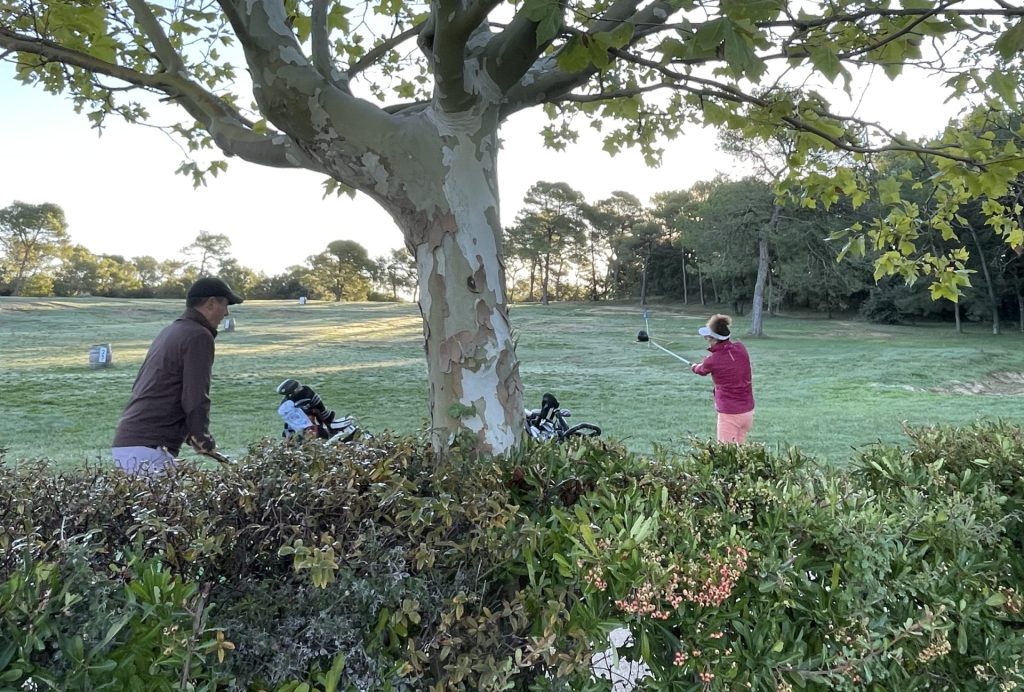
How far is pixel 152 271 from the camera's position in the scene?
7069cm

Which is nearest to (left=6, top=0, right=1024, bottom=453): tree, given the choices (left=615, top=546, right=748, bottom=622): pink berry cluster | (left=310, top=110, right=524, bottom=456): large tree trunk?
(left=310, top=110, right=524, bottom=456): large tree trunk

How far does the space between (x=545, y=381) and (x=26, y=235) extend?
55.0 m

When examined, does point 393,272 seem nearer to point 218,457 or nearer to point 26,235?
point 26,235

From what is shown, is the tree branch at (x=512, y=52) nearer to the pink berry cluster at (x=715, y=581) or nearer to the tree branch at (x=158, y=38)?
the tree branch at (x=158, y=38)

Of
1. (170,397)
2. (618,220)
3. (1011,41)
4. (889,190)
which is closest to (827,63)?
(1011,41)

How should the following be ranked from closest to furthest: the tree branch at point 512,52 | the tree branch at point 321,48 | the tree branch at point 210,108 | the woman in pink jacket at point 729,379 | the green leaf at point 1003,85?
the green leaf at point 1003,85 < the tree branch at point 512,52 < the tree branch at point 210,108 < the tree branch at point 321,48 < the woman in pink jacket at point 729,379

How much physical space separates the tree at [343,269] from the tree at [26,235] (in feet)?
76.4

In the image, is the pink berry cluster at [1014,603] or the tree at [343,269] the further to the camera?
the tree at [343,269]

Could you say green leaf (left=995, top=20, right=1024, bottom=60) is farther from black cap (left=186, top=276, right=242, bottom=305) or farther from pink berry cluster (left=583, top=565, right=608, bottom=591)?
black cap (left=186, top=276, right=242, bottom=305)

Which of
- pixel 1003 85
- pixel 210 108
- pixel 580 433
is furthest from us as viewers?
pixel 580 433

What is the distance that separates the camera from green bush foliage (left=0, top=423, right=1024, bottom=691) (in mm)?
1683

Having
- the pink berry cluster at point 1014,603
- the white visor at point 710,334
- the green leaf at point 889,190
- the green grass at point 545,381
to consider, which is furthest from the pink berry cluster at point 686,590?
the white visor at point 710,334

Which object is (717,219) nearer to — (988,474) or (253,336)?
(253,336)

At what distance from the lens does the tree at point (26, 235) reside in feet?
166
